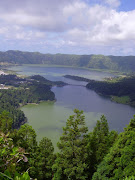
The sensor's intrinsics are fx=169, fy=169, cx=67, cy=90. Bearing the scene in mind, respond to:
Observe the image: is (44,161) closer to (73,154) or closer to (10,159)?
(73,154)

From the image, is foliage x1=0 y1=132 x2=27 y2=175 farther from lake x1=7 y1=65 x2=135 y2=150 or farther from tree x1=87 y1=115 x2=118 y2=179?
lake x1=7 y1=65 x2=135 y2=150

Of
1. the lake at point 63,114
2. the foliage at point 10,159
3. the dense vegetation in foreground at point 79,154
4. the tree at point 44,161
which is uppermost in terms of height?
the foliage at point 10,159

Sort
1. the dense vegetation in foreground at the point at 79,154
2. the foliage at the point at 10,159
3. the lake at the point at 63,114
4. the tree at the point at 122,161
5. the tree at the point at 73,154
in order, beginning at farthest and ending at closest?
1. the lake at the point at 63,114
2. the tree at the point at 73,154
3. the dense vegetation in foreground at the point at 79,154
4. the tree at the point at 122,161
5. the foliage at the point at 10,159

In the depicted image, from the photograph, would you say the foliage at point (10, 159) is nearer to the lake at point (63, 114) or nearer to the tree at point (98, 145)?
the tree at point (98, 145)

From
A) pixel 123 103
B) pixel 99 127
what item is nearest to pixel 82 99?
pixel 123 103

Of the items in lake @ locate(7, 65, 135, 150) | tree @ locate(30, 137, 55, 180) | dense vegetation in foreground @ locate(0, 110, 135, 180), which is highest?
dense vegetation in foreground @ locate(0, 110, 135, 180)

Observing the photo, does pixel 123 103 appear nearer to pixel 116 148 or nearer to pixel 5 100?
pixel 5 100

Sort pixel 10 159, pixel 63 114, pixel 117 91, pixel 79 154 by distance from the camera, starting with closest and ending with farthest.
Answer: pixel 10 159 → pixel 79 154 → pixel 63 114 → pixel 117 91

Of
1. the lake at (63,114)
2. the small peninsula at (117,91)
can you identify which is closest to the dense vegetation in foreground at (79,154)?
the lake at (63,114)

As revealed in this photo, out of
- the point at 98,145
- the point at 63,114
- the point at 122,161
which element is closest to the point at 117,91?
the point at 63,114

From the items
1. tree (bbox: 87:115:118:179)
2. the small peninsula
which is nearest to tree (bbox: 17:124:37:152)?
tree (bbox: 87:115:118:179)

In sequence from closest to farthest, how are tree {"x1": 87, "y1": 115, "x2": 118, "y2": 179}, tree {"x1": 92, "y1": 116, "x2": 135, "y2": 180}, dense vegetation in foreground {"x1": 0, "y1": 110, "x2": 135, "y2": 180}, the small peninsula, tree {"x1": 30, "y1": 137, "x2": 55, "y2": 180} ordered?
1. tree {"x1": 92, "y1": 116, "x2": 135, "y2": 180}
2. dense vegetation in foreground {"x1": 0, "y1": 110, "x2": 135, "y2": 180}
3. tree {"x1": 30, "y1": 137, "x2": 55, "y2": 180}
4. tree {"x1": 87, "y1": 115, "x2": 118, "y2": 179}
5. the small peninsula

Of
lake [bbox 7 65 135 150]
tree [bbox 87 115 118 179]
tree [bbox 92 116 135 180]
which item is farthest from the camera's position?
lake [bbox 7 65 135 150]
